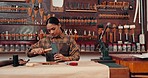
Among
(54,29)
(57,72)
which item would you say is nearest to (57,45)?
(54,29)

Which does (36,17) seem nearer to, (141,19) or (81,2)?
(81,2)

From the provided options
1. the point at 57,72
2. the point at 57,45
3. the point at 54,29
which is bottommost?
the point at 57,72

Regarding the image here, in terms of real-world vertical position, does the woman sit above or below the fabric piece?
above

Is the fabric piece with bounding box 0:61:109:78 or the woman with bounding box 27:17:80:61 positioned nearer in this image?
the fabric piece with bounding box 0:61:109:78

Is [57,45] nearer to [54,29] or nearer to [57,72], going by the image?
[54,29]

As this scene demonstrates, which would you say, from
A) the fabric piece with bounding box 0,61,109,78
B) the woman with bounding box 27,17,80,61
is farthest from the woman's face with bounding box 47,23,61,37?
the fabric piece with bounding box 0,61,109,78

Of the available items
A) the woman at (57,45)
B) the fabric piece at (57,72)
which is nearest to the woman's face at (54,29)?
the woman at (57,45)

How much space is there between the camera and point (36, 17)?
4172 millimetres

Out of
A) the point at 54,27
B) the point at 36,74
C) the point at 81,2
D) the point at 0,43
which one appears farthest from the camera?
the point at 81,2

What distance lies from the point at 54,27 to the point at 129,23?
5.99ft

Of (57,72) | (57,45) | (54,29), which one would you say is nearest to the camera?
(57,72)

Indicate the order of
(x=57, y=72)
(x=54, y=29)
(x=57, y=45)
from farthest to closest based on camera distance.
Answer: (x=54, y=29), (x=57, y=45), (x=57, y=72)

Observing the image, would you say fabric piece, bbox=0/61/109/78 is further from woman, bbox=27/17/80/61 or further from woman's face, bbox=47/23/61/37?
woman's face, bbox=47/23/61/37

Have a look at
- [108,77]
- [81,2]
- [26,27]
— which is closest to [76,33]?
[81,2]
